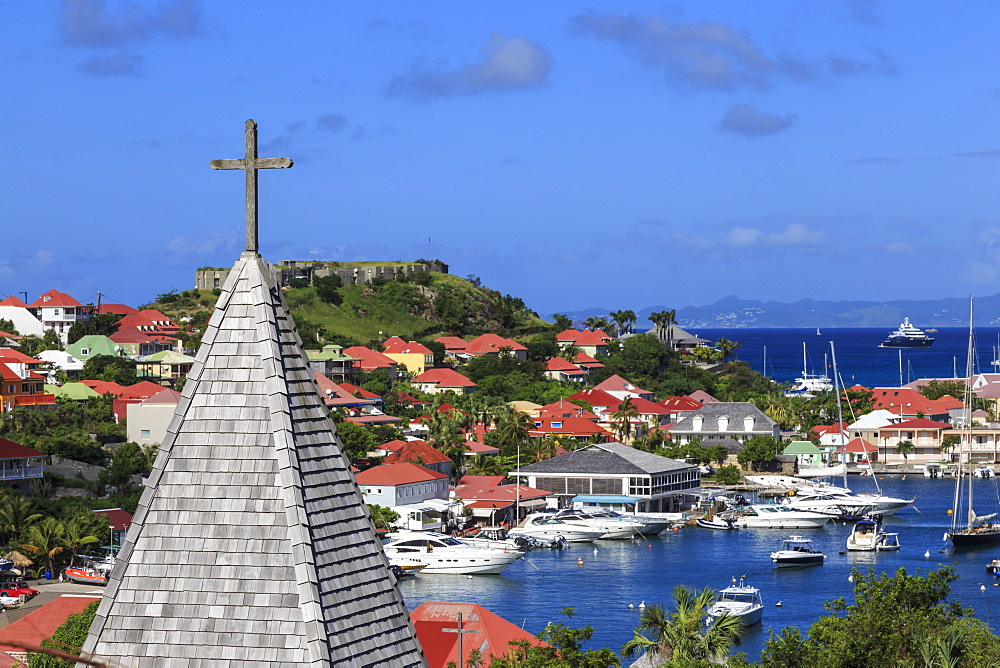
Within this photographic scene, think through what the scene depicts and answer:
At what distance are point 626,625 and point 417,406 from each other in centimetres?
5053

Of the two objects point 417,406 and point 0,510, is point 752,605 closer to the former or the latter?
point 0,510

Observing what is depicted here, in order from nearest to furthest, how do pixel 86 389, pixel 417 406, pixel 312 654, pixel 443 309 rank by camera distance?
pixel 312 654 → pixel 86 389 → pixel 417 406 → pixel 443 309

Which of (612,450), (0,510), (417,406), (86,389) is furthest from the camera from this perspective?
(417,406)

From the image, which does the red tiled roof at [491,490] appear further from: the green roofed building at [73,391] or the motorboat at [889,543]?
the green roofed building at [73,391]

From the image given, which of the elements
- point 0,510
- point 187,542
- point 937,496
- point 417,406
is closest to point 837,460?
point 937,496

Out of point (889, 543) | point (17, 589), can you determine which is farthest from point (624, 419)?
point (17, 589)

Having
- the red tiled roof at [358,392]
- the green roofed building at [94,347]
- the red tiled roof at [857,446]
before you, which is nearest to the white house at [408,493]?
the red tiled roof at [358,392]

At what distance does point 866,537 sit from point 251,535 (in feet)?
177

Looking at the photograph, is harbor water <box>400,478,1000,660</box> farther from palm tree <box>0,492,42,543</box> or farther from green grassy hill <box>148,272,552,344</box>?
green grassy hill <box>148,272,552,344</box>

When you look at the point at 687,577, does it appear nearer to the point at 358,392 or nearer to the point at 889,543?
the point at 889,543

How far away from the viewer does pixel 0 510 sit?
4603cm

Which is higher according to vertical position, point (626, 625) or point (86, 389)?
point (86, 389)

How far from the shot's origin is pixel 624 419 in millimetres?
88062

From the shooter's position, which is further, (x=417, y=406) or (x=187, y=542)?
(x=417, y=406)
